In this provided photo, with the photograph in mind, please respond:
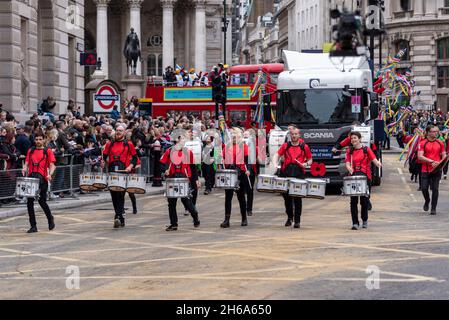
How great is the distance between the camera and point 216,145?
3086 centimetres

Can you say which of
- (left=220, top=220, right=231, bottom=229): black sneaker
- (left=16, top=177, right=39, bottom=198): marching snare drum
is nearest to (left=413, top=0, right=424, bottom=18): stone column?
(left=220, top=220, right=231, bottom=229): black sneaker

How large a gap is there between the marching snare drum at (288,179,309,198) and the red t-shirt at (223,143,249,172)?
170cm

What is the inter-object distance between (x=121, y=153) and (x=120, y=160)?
14cm

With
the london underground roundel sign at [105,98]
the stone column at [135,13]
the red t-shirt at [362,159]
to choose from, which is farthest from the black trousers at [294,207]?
the stone column at [135,13]

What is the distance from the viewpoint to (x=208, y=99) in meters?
50.2

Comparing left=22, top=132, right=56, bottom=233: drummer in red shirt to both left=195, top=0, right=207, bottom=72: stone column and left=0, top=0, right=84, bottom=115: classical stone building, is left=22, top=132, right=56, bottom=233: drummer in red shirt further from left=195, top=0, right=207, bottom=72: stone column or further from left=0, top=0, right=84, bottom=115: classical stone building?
left=195, top=0, right=207, bottom=72: stone column

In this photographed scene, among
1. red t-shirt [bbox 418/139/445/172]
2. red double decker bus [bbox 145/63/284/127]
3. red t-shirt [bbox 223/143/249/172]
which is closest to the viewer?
red t-shirt [bbox 223/143/249/172]

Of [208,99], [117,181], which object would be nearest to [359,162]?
[117,181]

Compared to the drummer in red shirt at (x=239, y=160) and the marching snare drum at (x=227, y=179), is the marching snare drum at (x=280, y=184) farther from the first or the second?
the drummer in red shirt at (x=239, y=160)

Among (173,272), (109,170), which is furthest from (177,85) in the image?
(173,272)

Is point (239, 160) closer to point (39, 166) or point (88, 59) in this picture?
point (39, 166)

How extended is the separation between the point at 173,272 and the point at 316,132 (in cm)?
1551

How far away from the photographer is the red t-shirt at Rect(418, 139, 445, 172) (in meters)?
24.1
